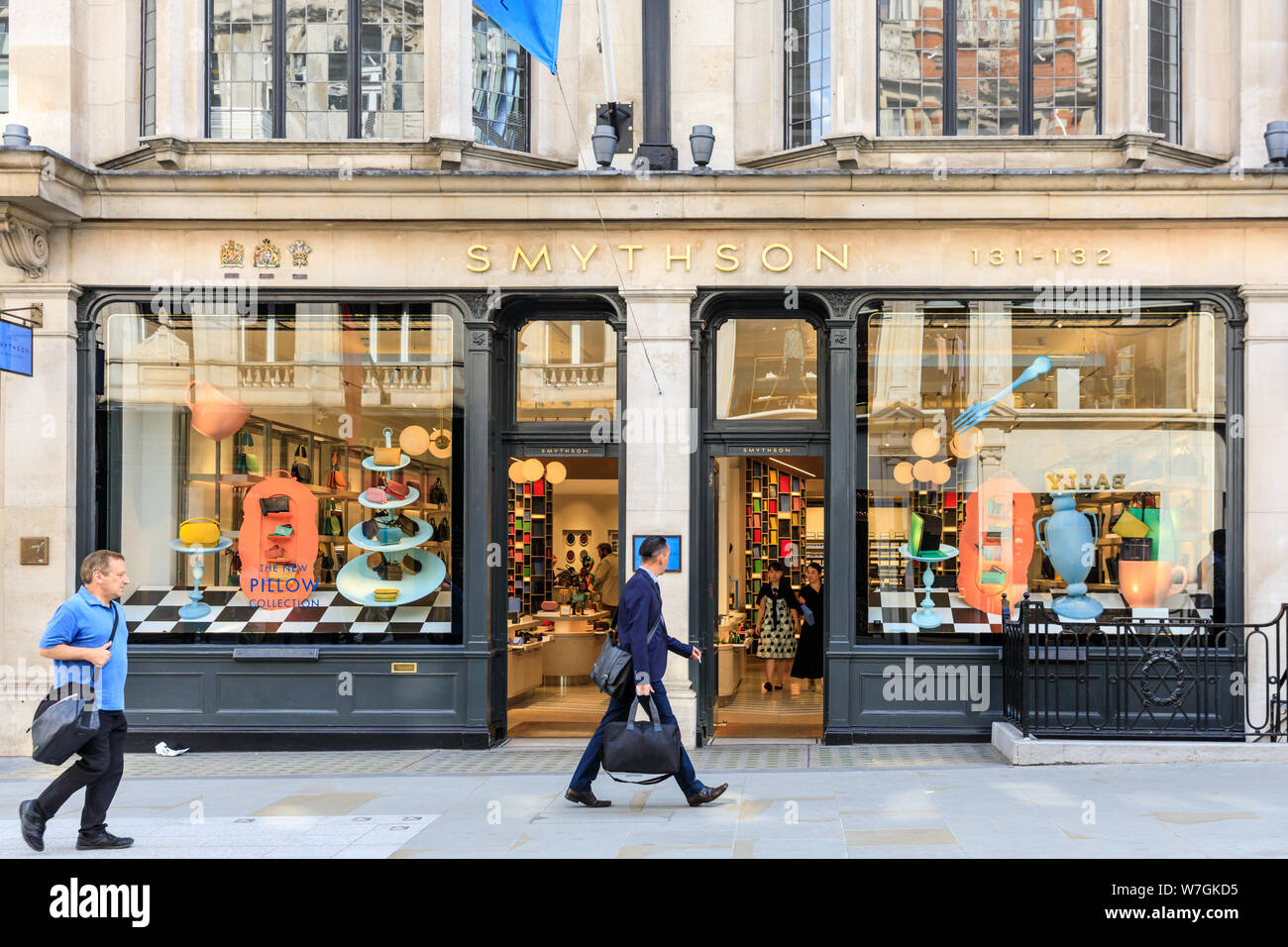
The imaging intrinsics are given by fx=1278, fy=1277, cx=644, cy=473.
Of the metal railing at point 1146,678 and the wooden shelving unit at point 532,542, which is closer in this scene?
the metal railing at point 1146,678

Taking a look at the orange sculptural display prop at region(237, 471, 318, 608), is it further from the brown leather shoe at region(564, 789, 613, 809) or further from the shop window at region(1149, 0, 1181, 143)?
the shop window at region(1149, 0, 1181, 143)

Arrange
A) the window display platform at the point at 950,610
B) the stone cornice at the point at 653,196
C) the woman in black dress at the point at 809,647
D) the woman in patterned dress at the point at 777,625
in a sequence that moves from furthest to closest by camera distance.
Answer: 1. the woman in patterned dress at the point at 777,625
2. the woman in black dress at the point at 809,647
3. the window display platform at the point at 950,610
4. the stone cornice at the point at 653,196

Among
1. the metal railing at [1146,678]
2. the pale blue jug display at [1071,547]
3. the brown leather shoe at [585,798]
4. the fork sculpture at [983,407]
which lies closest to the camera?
the brown leather shoe at [585,798]

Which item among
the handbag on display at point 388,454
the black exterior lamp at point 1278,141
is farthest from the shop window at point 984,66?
the handbag on display at point 388,454

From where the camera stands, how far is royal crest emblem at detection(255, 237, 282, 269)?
12.6 meters

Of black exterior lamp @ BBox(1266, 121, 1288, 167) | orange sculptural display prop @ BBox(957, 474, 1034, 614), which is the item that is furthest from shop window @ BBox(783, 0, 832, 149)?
black exterior lamp @ BBox(1266, 121, 1288, 167)

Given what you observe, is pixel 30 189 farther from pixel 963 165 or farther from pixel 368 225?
pixel 963 165

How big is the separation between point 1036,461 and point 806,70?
14.9 feet

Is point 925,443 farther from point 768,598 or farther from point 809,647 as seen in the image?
point 768,598

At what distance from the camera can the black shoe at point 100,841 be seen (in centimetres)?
781

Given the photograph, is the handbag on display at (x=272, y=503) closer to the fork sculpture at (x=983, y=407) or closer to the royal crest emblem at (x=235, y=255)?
the royal crest emblem at (x=235, y=255)

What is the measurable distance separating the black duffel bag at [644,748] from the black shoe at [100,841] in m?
3.11

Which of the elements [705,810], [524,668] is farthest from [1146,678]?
[524,668]

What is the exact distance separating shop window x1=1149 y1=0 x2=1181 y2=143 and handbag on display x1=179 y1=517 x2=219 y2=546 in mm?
10144
